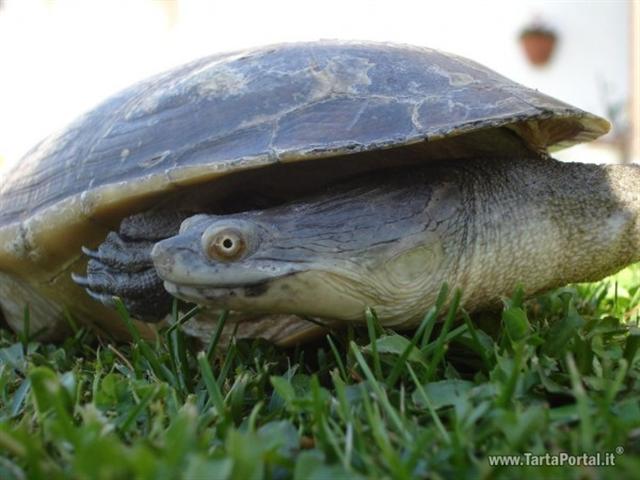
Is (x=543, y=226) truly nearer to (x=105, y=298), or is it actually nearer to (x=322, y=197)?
(x=322, y=197)

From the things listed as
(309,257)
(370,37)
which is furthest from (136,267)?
(370,37)

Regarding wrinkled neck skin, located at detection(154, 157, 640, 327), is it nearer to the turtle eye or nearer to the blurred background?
the turtle eye

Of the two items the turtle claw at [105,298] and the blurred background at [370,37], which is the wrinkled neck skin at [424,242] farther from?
the blurred background at [370,37]

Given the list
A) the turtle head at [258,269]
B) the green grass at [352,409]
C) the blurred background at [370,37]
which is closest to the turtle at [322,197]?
the turtle head at [258,269]

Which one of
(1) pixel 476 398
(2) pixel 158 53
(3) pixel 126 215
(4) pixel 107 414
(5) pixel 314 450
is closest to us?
(5) pixel 314 450

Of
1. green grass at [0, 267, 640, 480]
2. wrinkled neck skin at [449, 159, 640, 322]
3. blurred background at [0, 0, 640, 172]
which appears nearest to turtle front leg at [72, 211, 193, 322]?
green grass at [0, 267, 640, 480]

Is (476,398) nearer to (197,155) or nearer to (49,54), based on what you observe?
(197,155)

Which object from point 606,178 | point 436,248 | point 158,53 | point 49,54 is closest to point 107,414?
point 436,248
